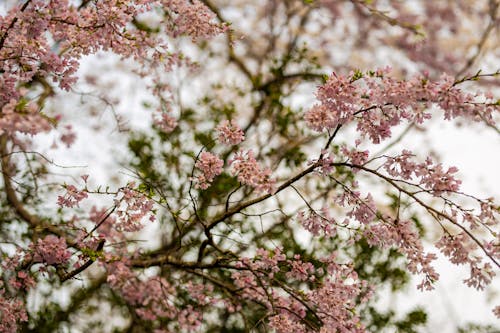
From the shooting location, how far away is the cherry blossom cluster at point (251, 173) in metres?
2.49

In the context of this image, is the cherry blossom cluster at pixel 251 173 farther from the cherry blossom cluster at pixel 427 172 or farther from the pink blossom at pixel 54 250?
the pink blossom at pixel 54 250

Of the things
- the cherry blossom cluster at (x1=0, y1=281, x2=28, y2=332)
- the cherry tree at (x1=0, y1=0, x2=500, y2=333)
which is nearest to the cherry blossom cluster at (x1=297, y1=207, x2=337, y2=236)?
the cherry tree at (x1=0, y1=0, x2=500, y2=333)

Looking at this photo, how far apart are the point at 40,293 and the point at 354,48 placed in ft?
20.9

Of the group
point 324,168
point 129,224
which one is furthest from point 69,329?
point 324,168

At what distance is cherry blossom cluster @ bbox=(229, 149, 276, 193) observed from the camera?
8.17ft

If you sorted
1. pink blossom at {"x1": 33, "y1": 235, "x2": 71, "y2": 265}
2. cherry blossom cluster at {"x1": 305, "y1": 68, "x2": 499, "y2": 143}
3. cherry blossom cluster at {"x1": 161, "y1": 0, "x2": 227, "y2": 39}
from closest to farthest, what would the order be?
cherry blossom cluster at {"x1": 305, "y1": 68, "x2": 499, "y2": 143}, pink blossom at {"x1": 33, "y1": 235, "x2": 71, "y2": 265}, cherry blossom cluster at {"x1": 161, "y1": 0, "x2": 227, "y2": 39}

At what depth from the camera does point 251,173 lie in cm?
252

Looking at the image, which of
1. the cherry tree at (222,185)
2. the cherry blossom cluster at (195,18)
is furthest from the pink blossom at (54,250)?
the cherry blossom cluster at (195,18)

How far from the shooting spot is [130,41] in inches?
124

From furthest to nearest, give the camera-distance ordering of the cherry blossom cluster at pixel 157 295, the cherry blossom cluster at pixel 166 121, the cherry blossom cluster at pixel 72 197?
the cherry blossom cluster at pixel 166 121 < the cherry blossom cluster at pixel 157 295 < the cherry blossom cluster at pixel 72 197

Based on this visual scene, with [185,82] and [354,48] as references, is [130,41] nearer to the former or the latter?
[185,82]

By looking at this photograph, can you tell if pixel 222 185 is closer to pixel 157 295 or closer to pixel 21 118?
pixel 157 295

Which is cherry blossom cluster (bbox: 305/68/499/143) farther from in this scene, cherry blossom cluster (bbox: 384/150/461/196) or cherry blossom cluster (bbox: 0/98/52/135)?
cherry blossom cluster (bbox: 0/98/52/135)

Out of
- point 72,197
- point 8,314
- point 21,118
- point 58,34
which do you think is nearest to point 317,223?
point 72,197
